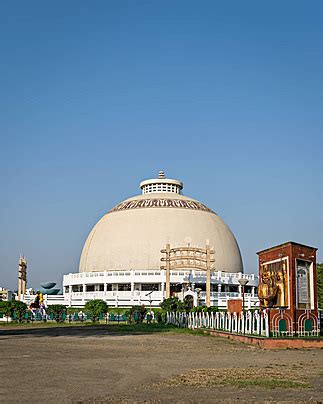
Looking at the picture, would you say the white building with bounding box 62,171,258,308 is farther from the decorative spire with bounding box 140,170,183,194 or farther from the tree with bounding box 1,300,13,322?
the tree with bounding box 1,300,13,322

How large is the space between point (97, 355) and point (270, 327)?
9.12 m

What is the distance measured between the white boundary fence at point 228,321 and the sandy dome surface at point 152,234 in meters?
34.8

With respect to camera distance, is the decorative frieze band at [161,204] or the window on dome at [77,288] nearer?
the window on dome at [77,288]

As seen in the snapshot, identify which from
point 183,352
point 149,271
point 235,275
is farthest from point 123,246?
point 183,352

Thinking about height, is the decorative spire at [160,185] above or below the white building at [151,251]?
above

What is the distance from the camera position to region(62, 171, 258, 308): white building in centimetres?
7000

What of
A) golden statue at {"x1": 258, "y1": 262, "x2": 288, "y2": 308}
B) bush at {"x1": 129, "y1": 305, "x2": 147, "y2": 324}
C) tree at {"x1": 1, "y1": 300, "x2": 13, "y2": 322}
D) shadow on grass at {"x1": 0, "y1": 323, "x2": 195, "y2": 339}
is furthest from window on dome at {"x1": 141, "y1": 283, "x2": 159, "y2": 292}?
golden statue at {"x1": 258, "y1": 262, "x2": 288, "y2": 308}

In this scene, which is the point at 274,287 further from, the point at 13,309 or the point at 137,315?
the point at 13,309

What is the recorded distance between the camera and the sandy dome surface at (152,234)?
79.0m

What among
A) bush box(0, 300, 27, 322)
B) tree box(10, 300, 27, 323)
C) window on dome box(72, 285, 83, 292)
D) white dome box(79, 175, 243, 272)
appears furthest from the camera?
white dome box(79, 175, 243, 272)

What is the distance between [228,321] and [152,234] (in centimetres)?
5026

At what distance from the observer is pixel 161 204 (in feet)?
273

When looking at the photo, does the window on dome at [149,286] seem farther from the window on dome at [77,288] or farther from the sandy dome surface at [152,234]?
the window on dome at [77,288]

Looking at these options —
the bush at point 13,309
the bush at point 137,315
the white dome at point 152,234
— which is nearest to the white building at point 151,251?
the white dome at point 152,234
